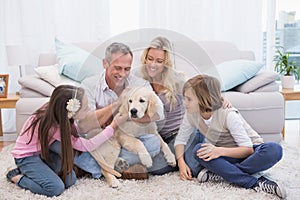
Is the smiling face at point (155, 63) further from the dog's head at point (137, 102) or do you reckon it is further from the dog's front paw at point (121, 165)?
the dog's front paw at point (121, 165)

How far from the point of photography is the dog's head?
2014 millimetres

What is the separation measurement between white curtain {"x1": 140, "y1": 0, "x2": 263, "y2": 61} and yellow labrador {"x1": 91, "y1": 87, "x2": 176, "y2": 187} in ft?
6.13

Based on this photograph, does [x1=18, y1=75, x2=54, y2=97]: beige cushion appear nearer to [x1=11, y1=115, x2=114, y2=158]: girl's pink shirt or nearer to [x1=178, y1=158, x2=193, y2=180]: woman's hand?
[x1=11, y1=115, x2=114, y2=158]: girl's pink shirt

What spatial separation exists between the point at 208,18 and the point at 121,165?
6.94ft

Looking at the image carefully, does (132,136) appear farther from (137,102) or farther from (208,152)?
(208,152)

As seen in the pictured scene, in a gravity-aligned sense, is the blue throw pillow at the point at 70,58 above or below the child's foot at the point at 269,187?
above

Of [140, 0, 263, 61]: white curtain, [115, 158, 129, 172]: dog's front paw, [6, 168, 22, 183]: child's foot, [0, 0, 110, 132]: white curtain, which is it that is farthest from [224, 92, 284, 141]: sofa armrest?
[0, 0, 110, 132]: white curtain

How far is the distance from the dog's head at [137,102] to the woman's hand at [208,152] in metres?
0.35

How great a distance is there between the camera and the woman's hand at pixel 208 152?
2.13 meters

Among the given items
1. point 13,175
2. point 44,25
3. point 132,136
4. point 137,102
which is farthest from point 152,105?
point 44,25

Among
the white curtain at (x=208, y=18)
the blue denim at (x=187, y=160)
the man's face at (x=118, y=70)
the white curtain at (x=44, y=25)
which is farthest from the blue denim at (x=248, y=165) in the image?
the white curtain at (x=44, y=25)

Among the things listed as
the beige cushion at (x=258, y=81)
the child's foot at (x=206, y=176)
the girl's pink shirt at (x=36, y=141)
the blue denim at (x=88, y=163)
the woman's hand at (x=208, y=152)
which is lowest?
the child's foot at (x=206, y=176)

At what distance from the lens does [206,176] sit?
7.16 feet

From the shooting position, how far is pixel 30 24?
369 centimetres
